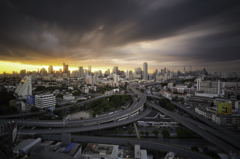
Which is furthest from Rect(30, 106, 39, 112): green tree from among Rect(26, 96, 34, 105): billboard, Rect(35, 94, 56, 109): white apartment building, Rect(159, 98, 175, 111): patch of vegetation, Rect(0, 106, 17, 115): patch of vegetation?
Rect(159, 98, 175, 111): patch of vegetation

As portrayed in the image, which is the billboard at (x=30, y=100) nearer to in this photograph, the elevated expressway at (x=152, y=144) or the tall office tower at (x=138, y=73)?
the elevated expressway at (x=152, y=144)

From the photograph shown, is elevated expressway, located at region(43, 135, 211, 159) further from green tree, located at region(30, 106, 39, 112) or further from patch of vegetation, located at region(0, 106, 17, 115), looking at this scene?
patch of vegetation, located at region(0, 106, 17, 115)

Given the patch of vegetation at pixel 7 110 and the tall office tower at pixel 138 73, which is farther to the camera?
the tall office tower at pixel 138 73

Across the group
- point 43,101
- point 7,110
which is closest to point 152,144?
point 43,101

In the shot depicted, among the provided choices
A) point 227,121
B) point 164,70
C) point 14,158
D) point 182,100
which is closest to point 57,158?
point 14,158

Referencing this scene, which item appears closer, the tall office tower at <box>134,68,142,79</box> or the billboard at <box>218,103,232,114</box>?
the billboard at <box>218,103,232,114</box>

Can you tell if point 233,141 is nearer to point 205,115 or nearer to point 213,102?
point 205,115

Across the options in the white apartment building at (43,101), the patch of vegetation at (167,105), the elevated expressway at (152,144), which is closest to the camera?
the elevated expressway at (152,144)

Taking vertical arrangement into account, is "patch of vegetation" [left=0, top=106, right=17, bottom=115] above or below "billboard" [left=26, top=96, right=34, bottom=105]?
below

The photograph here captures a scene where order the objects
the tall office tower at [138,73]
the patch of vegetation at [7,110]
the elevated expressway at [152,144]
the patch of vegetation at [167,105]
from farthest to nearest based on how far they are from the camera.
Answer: the tall office tower at [138,73]
the patch of vegetation at [167,105]
the patch of vegetation at [7,110]
the elevated expressway at [152,144]

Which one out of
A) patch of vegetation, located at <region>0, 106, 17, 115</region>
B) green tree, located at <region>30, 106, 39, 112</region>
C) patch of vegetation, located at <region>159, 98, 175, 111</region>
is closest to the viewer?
patch of vegetation, located at <region>0, 106, 17, 115</region>

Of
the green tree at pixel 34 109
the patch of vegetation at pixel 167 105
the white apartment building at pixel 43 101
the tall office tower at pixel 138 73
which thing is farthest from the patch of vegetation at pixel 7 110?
the tall office tower at pixel 138 73

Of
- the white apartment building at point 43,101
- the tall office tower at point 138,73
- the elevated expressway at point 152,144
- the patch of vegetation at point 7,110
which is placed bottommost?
the elevated expressway at point 152,144
